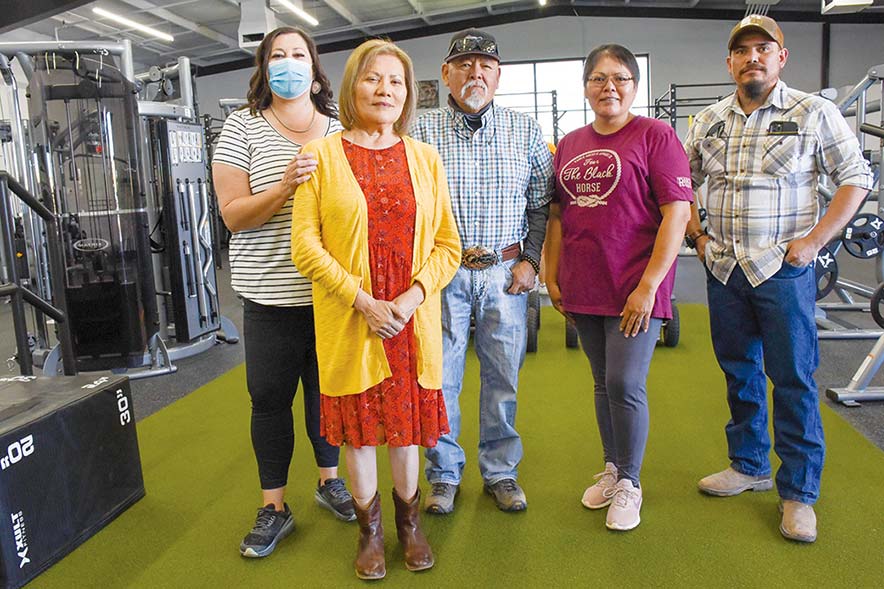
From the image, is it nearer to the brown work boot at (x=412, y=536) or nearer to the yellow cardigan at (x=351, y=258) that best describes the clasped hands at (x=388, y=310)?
the yellow cardigan at (x=351, y=258)

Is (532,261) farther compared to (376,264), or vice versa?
(532,261)

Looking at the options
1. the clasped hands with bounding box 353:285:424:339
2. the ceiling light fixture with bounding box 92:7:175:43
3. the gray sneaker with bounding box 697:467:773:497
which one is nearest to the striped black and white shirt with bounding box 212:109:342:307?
the clasped hands with bounding box 353:285:424:339

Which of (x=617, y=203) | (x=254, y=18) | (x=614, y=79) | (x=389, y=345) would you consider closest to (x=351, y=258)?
(x=389, y=345)

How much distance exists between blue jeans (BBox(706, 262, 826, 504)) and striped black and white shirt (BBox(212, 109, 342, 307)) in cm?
131

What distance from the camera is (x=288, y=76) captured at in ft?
5.86

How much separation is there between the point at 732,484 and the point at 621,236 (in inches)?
39.8

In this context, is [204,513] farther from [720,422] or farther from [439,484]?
[720,422]

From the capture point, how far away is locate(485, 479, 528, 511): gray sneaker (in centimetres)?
221

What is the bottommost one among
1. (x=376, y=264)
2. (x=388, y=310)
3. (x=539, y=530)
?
(x=539, y=530)

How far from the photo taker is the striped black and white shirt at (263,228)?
179cm

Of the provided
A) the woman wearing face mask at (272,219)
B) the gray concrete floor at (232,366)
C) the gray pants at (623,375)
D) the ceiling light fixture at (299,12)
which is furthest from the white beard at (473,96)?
the ceiling light fixture at (299,12)

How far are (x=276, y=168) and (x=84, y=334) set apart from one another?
2988 millimetres

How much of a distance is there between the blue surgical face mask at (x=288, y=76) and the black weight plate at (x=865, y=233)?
3558mm

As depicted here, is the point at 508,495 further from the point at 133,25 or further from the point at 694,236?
the point at 133,25
